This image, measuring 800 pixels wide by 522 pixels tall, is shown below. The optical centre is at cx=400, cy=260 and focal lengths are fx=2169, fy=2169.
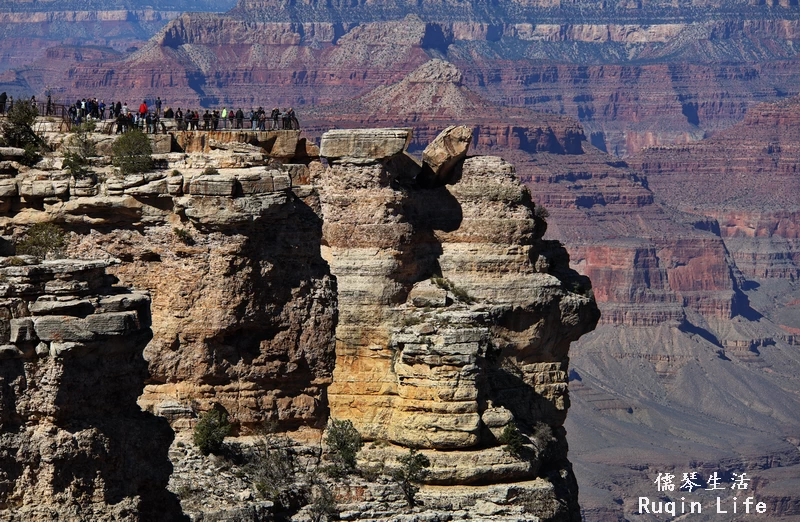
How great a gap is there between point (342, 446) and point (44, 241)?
802 cm

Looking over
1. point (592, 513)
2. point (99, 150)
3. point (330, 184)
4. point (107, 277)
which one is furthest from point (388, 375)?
point (592, 513)

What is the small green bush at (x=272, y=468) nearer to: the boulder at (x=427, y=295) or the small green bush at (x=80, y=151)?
the small green bush at (x=80, y=151)

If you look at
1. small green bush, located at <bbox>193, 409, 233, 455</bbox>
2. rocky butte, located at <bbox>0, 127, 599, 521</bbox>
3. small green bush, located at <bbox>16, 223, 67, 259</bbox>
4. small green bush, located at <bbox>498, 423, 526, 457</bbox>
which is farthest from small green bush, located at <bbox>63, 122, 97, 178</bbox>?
small green bush, located at <bbox>498, 423, 526, 457</bbox>

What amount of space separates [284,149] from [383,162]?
12.7 feet

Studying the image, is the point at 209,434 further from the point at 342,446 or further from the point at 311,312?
the point at 342,446

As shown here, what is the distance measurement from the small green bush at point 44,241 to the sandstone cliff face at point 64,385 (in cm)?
612

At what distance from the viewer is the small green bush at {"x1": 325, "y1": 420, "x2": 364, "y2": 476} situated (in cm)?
3669

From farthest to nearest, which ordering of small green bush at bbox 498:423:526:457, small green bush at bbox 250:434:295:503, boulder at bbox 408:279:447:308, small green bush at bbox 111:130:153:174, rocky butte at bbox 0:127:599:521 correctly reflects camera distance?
boulder at bbox 408:279:447:308, small green bush at bbox 498:423:526:457, small green bush at bbox 111:130:153:174, small green bush at bbox 250:434:295:503, rocky butte at bbox 0:127:599:521

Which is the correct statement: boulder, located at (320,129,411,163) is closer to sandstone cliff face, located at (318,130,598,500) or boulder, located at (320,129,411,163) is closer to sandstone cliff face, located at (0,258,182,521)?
sandstone cliff face, located at (318,130,598,500)

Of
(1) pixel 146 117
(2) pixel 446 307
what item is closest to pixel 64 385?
(1) pixel 146 117

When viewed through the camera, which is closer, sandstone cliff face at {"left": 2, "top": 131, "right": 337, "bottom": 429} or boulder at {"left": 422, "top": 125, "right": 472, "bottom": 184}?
sandstone cliff face at {"left": 2, "top": 131, "right": 337, "bottom": 429}

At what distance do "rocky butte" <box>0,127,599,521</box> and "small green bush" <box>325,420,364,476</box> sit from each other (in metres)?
0.38

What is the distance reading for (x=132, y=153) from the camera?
3553 cm

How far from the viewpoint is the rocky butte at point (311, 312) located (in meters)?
24.8
